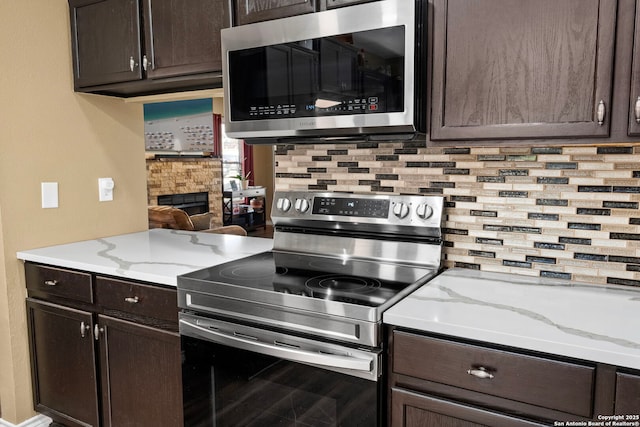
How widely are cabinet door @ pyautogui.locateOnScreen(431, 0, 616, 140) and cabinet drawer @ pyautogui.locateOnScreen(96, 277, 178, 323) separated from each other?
107 centimetres

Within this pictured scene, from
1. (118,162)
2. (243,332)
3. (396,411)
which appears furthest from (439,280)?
(118,162)

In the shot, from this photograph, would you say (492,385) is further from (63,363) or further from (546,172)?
(63,363)

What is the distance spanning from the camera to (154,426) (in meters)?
1.82

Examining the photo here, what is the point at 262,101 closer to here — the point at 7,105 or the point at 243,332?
the point at 243,332

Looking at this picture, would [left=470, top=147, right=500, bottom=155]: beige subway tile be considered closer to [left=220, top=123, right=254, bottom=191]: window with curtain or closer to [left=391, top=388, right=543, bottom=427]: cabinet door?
[left=391, top=388, right=543, bottom=427]: cabinet door

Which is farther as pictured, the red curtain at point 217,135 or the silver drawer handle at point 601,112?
the red curtain at point 217,135

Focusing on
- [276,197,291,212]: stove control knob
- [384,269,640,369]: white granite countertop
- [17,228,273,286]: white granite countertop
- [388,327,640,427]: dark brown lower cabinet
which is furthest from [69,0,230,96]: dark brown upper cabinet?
[388,327,640,427]: dark brown lower cabinet

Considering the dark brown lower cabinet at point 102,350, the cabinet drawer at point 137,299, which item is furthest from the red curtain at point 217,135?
the cabinet drawer at point 137,299

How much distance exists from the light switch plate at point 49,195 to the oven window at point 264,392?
1.05 meters

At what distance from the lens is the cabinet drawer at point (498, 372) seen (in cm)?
108

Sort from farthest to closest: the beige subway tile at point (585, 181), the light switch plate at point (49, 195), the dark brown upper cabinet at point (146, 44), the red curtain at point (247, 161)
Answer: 1. the red curtain at point (247, 161)
2. the light switch plate at point (49, 195)
3. the dark brown upper cabinet at point (146, 44)
4. the beige subway tile at point (585, 181)

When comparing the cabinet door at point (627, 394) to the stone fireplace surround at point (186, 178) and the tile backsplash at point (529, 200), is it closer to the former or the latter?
the tile backsplash at point (529, 200)

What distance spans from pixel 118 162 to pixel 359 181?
135 centimetres

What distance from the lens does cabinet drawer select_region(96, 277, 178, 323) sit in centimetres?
170
